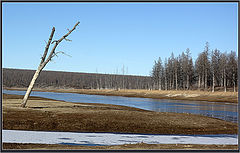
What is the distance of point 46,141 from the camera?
12.6m

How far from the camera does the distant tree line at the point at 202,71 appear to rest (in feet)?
313

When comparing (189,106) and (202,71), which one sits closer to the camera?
(189,106)

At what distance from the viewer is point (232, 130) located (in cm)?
1920

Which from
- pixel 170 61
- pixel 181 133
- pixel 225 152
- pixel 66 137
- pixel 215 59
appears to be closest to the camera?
pixel 225 152

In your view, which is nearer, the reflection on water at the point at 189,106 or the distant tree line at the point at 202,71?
the reflection on water at the point at 189,106

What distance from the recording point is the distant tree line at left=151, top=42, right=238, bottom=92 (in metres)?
95.3

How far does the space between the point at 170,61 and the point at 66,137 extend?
112 m

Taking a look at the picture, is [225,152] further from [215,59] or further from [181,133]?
[215,59]

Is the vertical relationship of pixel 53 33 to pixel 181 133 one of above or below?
above

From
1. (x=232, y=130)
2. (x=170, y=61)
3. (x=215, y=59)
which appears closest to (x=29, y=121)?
(x=232, y=130)

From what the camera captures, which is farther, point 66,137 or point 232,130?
point 232,130

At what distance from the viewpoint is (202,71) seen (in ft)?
332

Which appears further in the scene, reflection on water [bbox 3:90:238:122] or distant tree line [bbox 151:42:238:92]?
distant tree line [bbox 151:42:238:92]

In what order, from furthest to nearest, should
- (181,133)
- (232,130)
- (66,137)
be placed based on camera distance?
(232,130)
(181,133)
(66,137)
